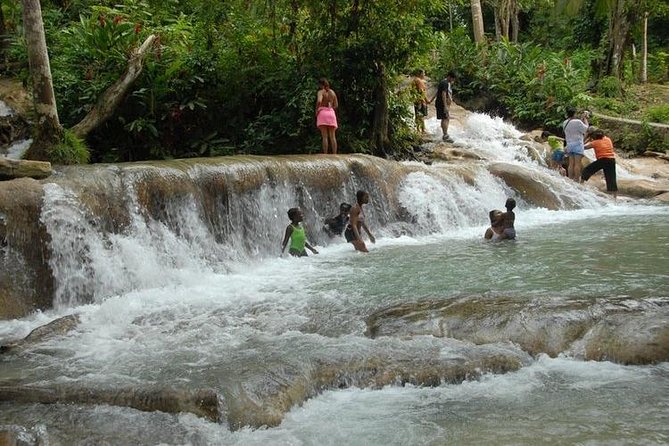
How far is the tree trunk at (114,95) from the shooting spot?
12.2 m

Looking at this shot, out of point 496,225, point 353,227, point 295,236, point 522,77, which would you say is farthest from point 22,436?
point 522,77

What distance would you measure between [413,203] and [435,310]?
6.18m

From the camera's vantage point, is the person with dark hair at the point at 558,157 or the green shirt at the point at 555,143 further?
the green shirt at the point at 555,143

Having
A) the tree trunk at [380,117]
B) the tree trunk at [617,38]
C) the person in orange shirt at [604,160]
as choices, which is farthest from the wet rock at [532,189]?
the tree trunk at [617,38]

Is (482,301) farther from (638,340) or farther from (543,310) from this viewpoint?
(638,340)

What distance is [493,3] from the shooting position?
93.8ft

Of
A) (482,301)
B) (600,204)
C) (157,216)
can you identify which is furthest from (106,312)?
(600,204)

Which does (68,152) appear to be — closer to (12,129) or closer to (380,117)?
(12,129)

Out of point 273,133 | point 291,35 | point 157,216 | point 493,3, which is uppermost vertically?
point 493,3

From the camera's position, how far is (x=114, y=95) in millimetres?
12414

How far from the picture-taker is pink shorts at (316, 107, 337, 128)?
40.7ft

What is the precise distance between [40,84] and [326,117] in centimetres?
506

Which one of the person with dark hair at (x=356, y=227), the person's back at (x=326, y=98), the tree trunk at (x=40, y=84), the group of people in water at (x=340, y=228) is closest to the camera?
the group of people in water at (x=340, y=228)

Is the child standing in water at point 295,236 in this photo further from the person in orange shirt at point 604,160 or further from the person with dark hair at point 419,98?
the person in orange shirt at point 604,160
